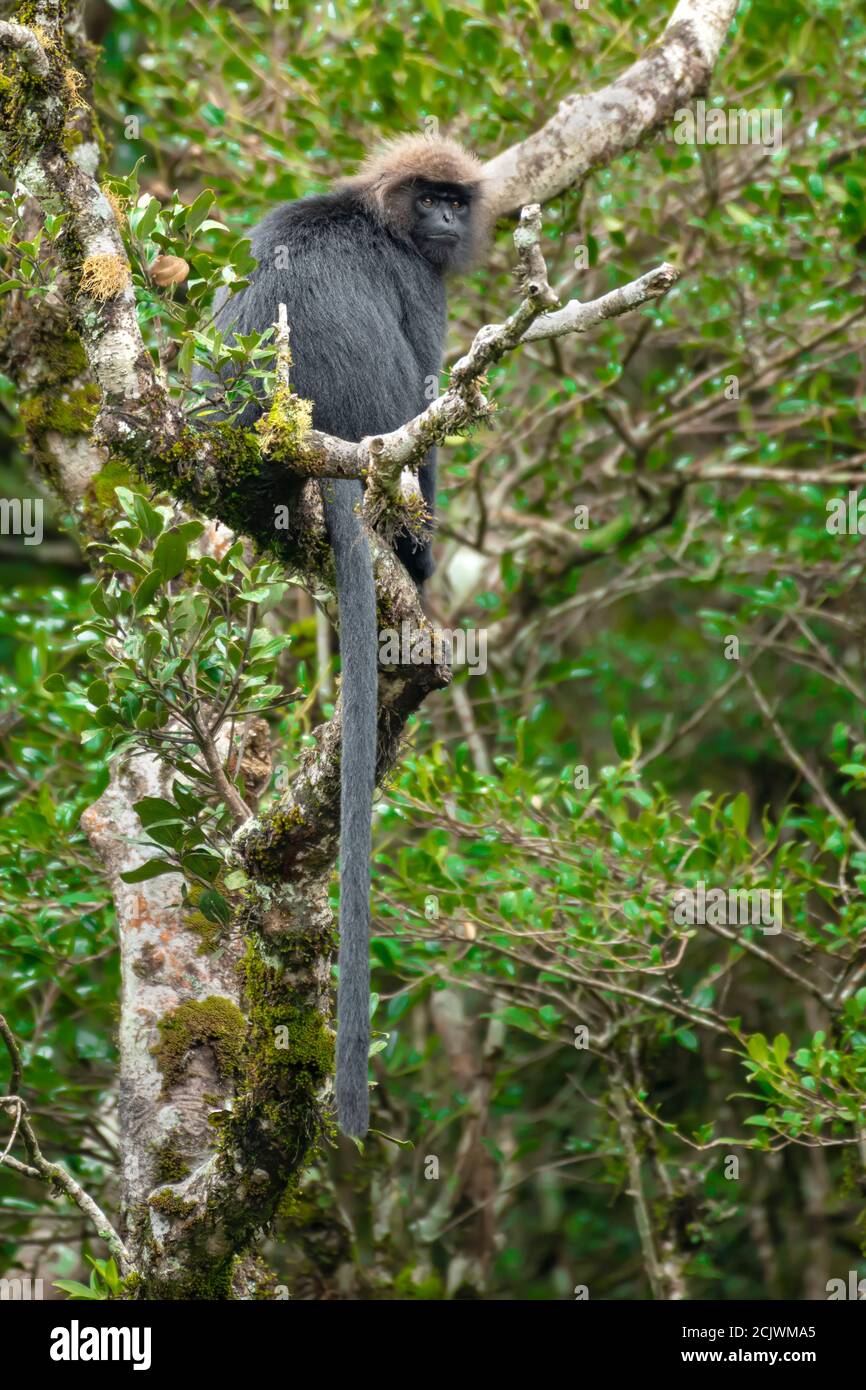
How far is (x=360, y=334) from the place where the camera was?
3.62 meters

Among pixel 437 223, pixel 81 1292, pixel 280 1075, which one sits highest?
pixel 437 223

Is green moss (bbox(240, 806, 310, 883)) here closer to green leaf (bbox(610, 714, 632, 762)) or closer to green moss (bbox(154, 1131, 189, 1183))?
green moss (bbox(154, 1131, 189, 1183))

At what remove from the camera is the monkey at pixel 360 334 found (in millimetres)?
2609

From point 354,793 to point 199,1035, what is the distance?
914mm

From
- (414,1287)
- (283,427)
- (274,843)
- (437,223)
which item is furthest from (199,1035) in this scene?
(437,223)

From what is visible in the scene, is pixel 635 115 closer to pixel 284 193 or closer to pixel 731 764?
pixel 284 193

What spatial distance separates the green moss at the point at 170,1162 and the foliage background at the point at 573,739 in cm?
60

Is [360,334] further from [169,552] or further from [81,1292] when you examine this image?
[81,1292]

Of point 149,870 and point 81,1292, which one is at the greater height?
point 149,870

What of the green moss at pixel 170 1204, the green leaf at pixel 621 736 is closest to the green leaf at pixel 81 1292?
the green moss at pixel 170 1204

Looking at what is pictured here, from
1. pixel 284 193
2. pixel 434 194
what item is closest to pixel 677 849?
pixel 434 194

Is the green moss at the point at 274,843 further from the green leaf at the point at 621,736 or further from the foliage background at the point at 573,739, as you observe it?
the green leaf at the point at 621,736

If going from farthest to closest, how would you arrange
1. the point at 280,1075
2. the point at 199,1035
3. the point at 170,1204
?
the point at 199,1035 < the point at 170,1204 < the point at 280,1075

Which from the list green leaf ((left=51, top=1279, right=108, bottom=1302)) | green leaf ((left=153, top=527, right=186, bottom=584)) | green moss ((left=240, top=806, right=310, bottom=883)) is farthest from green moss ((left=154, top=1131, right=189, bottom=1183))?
green leaf ((left=153, top=527, right=186, bottom=584))
